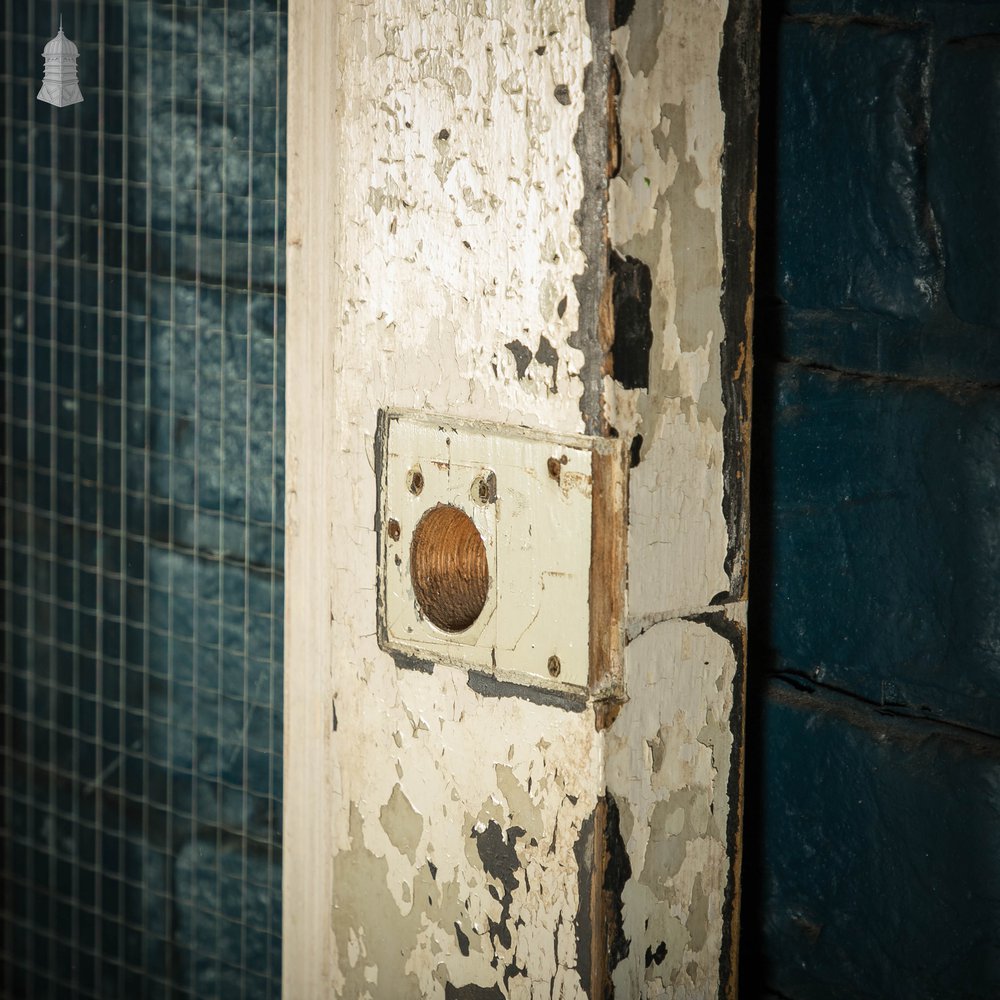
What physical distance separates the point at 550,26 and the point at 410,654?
0.44m

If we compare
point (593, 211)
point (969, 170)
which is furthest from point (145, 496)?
point (969, 170)

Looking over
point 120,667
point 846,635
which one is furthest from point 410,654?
point 120,667

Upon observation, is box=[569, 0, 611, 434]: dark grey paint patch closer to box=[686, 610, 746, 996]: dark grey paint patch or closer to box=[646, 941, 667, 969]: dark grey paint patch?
box=[686, 610, 746, 996]: dark grey paint patch

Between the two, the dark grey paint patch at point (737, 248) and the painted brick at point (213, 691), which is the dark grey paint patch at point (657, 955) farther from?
the painted brick at point (213, 691)

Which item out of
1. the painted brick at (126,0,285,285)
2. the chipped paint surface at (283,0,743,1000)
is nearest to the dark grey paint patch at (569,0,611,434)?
the chipped paint surface at (283,0,743,1000)

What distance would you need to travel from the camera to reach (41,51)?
1.46 m

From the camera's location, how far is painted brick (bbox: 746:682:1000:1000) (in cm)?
100

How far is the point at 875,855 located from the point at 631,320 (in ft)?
1.46

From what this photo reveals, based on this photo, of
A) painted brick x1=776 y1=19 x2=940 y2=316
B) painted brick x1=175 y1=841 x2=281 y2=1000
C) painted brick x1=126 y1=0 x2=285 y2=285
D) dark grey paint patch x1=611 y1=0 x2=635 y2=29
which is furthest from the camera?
painted brick x1=175 y1=841 x2=281 y2=1000

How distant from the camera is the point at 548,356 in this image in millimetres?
924

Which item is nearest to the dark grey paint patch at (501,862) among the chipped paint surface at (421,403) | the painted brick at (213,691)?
the chipped paint surface at (421,403)

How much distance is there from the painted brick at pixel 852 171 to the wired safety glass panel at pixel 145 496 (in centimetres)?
47

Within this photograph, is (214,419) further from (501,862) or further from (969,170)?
(969,170)

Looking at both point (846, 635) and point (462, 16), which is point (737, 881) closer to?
point (846, 635)
